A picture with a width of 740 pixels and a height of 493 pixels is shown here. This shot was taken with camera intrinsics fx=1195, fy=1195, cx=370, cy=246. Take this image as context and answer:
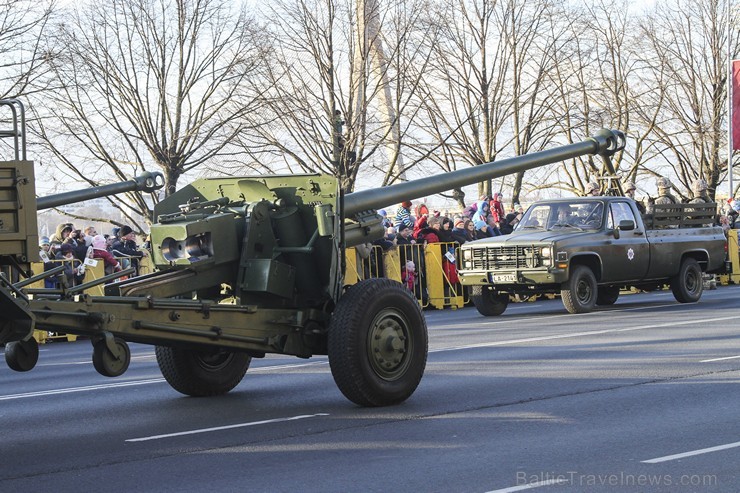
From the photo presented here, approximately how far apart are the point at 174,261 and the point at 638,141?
3788 cm

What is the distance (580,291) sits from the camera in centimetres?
1986

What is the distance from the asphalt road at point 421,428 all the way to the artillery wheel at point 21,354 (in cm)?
60

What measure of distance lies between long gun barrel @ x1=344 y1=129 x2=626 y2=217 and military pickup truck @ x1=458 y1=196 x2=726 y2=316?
282 inches

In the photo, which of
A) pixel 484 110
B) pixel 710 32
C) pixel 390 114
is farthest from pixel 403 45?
pixel 710 32

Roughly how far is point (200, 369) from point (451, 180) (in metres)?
2.82

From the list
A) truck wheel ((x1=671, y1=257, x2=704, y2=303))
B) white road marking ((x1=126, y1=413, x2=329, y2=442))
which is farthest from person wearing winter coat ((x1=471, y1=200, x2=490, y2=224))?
white road marking ((x1=126, y1=413, x2=329, y2=442))

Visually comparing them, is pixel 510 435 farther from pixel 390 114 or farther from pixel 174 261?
pixel 390 114

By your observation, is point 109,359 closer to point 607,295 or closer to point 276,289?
point 276,289

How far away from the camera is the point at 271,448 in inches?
310

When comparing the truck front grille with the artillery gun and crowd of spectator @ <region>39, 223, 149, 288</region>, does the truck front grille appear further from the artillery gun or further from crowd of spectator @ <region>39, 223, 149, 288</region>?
the artillery gun

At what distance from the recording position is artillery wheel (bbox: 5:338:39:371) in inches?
312

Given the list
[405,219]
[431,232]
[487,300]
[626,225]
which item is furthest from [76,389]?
[405,219]

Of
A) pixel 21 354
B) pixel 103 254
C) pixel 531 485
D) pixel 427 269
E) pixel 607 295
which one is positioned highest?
pixel 103 254

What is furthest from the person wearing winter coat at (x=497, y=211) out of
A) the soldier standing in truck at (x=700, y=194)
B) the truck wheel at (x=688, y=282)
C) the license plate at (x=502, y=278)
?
the license plate at (x=502, y=278)
